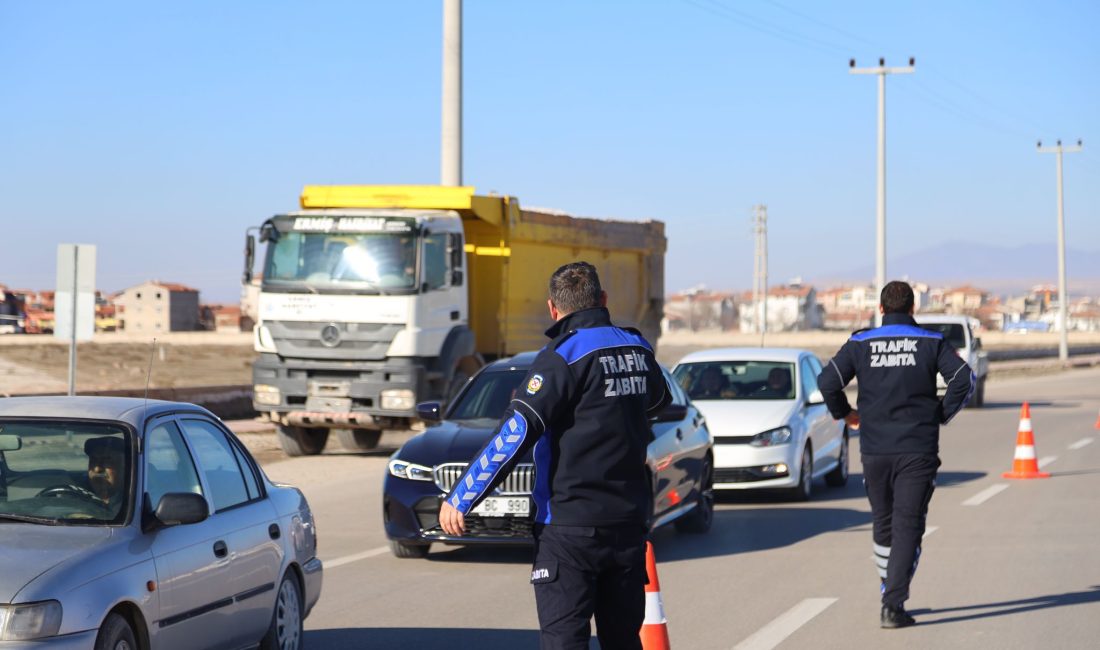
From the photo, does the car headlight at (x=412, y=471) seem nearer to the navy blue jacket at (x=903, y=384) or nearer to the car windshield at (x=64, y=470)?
the navy blue jacket at (x=903, y=384)

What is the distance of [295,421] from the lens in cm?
1998

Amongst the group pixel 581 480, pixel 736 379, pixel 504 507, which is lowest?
pixel 504 507

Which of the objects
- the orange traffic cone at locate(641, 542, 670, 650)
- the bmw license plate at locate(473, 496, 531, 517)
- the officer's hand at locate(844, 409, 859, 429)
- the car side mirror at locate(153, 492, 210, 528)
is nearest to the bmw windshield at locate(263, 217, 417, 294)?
the bmw license plate at locate(473, 496, 531, 517)

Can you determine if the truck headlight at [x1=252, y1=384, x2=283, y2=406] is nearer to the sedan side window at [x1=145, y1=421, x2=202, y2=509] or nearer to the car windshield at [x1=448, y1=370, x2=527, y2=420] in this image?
the car windshield at [x1=448, y1=370, x2=527, y2=420]

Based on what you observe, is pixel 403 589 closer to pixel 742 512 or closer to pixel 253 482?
pixel 253 482

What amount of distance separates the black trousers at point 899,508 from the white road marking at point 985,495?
23.0 ft

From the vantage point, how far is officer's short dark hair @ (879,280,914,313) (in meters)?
8.49

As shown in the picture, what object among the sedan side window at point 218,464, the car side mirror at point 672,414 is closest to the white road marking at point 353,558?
the car side mirror at point 672,414

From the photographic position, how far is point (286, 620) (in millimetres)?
7094

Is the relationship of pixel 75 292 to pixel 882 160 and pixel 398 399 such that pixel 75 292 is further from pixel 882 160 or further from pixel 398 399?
pixel 882 160

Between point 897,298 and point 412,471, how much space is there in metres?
3.90

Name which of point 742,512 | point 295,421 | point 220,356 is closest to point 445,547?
point 742,512

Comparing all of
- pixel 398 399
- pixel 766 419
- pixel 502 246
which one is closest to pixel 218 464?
pixel 766 419

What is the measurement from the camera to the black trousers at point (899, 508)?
8.23 metres
